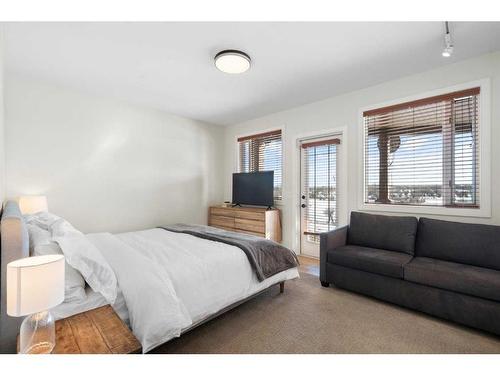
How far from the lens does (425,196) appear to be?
9.64 feet

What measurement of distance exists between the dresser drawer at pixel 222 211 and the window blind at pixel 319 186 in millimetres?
1348

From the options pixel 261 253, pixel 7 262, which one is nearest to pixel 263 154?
pixel 261 253

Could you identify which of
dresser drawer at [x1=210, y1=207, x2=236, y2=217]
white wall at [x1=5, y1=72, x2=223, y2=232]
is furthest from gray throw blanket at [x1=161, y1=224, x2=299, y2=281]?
white wall at [x1=5, y1=72, x2=223, y2=232]

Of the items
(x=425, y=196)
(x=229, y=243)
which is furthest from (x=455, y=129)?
(x=229, y=243)

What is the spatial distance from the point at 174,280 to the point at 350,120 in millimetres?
3151

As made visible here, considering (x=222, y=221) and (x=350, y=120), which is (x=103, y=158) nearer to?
(x=222, y=221)

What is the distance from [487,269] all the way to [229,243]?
2.38 meters

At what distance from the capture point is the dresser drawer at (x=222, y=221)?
14.9ft

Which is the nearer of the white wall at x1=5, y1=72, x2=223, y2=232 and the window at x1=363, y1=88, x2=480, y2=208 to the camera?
the window at x1=363, y1=88, x2=480, y2=208

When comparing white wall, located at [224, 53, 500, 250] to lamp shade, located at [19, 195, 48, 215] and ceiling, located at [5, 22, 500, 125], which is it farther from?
Answer: lamp shade, located at [19, 195, 48, 215]

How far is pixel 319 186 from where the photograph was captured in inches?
158

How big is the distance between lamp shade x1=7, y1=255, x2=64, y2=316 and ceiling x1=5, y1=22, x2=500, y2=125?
78.5 inches

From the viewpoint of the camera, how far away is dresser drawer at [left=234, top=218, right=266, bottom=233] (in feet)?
13.4
